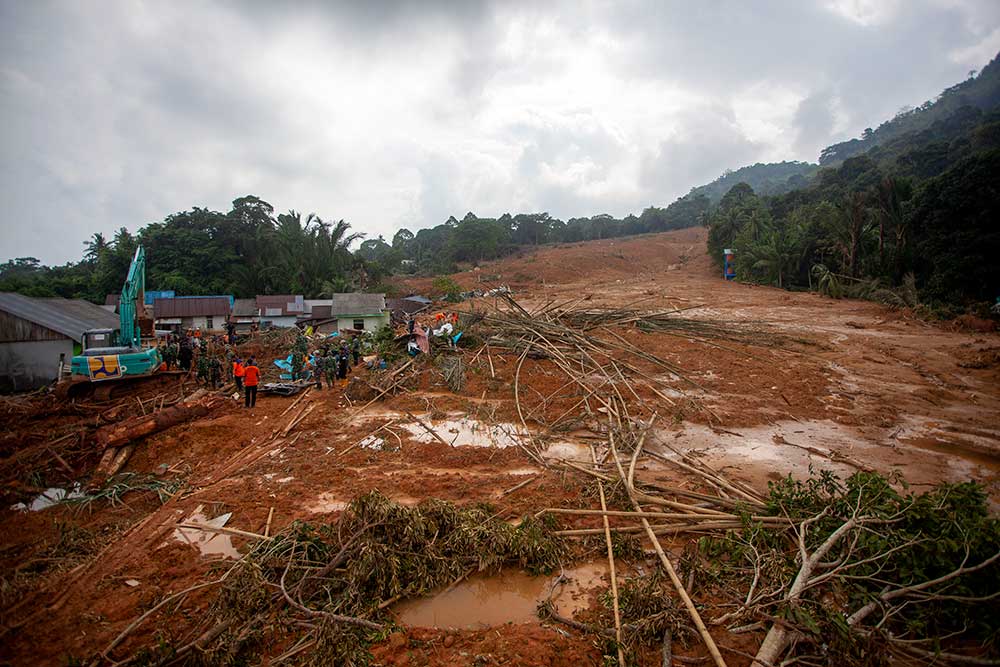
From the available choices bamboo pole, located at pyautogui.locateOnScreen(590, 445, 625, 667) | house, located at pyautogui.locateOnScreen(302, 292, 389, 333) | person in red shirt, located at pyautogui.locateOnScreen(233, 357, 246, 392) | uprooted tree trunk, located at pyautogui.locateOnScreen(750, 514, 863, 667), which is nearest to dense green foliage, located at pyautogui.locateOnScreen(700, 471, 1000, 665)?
uprooted tree trunk, located at pyautogui.locateOnScreen(750, 514, 863, 667)

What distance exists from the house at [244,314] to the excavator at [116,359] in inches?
547

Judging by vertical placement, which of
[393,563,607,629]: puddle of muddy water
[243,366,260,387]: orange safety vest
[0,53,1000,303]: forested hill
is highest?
[0,53,1000,303]: forested hill

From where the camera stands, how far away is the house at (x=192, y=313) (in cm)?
2708

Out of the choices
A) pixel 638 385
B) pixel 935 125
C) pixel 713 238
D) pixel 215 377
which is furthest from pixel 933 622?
pixel 935 125

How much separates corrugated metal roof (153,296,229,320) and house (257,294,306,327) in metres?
2.36

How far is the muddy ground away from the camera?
3902 millimetres

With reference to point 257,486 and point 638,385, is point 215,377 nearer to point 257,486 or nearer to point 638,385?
point 257,486

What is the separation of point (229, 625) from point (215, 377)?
10.4 meters

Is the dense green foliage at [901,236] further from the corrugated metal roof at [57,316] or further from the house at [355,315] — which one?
the corrugated metal roof at [57,316]

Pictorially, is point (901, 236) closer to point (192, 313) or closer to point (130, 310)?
point (130, 310)

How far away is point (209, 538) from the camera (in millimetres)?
5230

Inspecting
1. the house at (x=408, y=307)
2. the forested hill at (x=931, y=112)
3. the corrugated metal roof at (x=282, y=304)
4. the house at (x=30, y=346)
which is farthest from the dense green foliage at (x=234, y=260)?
the forested hill at (x=931, y=112)

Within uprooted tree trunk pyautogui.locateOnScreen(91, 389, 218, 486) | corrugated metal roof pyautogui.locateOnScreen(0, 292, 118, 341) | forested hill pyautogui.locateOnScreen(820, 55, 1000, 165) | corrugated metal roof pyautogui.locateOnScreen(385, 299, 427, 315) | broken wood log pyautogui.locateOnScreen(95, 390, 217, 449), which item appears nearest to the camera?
uprooted tree trunk pyautogui.locateOnScreen(91, 389, 218, 486)

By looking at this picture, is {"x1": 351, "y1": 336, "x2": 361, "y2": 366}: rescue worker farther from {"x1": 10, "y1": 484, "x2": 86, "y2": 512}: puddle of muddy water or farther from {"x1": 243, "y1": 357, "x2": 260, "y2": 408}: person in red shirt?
{"x1": 10, "y1": 484, "x2": 86, "y2": 512}: puddle of muddy water
